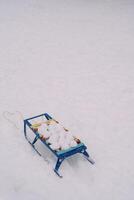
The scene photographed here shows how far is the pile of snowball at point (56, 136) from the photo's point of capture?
4355 mm

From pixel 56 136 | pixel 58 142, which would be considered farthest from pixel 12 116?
pixel 58 142

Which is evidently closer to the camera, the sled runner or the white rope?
the sled runner

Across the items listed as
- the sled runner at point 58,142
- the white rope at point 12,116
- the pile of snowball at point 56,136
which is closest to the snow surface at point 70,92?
the white rope at point 12,116

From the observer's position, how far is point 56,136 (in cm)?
449

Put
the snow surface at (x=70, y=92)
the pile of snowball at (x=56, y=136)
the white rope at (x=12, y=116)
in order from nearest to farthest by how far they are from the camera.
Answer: the snow surface at (x=70, y=92) → the pile of snowball at (x=56, y=136) → the white rope at (x=12, y=116)

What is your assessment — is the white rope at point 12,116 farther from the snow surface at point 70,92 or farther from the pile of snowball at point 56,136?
the pile of snowball at point 56,136

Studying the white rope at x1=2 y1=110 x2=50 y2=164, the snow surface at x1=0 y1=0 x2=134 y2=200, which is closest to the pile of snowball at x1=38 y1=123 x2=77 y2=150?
the snow surface at x1=0 y1=0 x2=134 y2=200

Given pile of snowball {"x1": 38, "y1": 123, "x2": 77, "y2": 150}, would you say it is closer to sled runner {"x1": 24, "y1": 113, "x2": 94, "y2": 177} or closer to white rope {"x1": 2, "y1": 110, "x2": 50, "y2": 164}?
sled runner {"x1": 24, "y1": 113, "x2": 94, "y2": 177}

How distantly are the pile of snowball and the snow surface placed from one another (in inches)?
13.3

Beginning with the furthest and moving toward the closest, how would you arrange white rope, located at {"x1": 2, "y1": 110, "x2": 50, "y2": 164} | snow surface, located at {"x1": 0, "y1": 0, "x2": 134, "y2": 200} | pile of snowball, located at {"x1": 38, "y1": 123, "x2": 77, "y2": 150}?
1. white rope, located at {"x1": 2, "y1": 110, "x2": 50, "y2": 164}
2. pile of snowball, located at {"x1": 38, "y1": 123, "x2": 77, "y2": 150}
3. snow surface, located at {"x1": 0, "y1": 0, "x2": 134, "y2": 200}

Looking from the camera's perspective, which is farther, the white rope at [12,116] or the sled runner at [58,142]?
the white rope at [12,116]

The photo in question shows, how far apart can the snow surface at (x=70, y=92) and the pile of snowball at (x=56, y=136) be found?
1.11 feet

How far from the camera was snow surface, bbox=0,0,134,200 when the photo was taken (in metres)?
4.24

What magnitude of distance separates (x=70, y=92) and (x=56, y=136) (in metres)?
2.09
